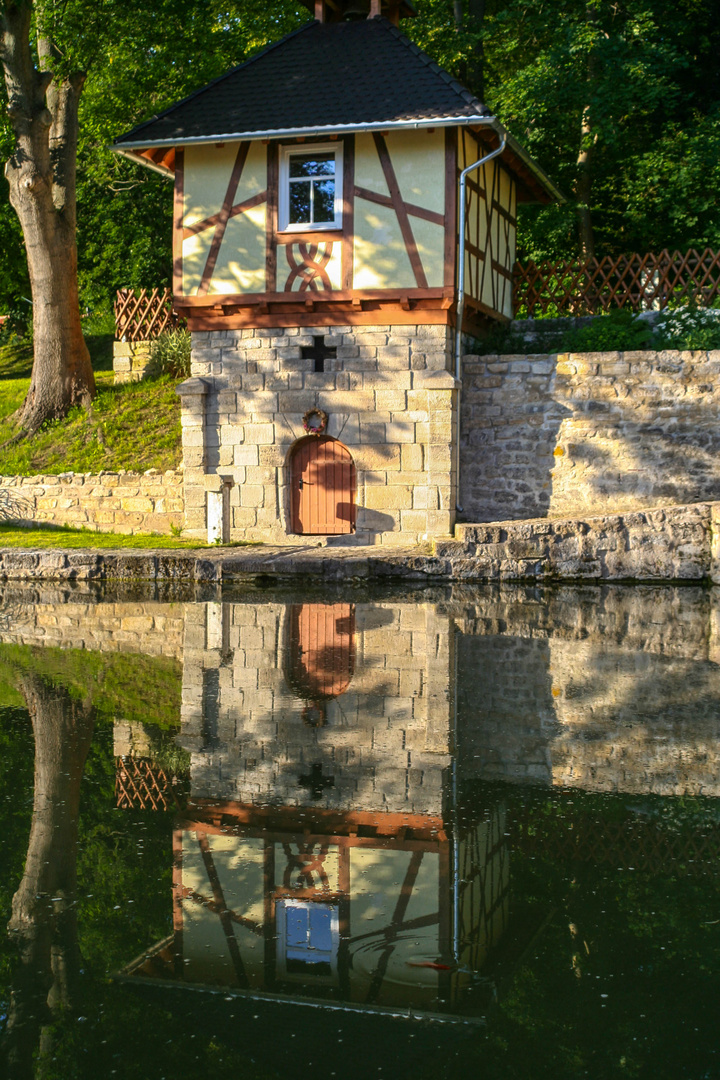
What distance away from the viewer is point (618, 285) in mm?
18938

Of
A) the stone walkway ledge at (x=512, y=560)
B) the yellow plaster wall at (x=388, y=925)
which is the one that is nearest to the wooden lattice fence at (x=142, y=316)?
the stone walkway ledge at (x=512, y=560)

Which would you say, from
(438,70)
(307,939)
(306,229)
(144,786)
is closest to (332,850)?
(307,939)

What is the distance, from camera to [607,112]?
20281 mm

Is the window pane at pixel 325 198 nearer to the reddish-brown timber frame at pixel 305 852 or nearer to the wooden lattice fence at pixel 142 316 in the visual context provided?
the wooden lattice fence at pixel 142 316

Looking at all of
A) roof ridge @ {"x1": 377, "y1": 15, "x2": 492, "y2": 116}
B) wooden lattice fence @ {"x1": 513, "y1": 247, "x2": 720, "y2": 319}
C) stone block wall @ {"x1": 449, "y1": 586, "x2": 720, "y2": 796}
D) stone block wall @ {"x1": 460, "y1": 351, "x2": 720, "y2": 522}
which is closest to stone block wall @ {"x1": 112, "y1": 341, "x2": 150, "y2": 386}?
wooden lattice fence @ {"x1": 513, "y1": 247, "x2": 720, "y2": 319}

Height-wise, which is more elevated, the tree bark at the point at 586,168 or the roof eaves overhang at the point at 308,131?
the tree bark at the point at 586,168

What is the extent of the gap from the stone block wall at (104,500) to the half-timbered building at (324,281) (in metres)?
0.69

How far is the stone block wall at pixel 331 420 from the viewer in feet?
50.0

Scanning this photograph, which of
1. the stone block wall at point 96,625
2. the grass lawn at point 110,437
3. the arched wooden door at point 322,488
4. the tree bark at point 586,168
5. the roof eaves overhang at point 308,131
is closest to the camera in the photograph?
A: the stone block wall at point 96,625

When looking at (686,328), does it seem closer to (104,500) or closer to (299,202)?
(299,202)

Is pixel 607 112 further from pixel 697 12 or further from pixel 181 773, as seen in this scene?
pixel 181 773

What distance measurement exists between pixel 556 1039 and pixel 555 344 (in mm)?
15182

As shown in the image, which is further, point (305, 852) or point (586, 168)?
point (586, 168)

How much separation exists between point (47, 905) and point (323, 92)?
14.0m
